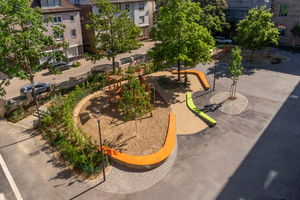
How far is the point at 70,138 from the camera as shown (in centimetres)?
2014

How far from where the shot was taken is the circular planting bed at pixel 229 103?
24.3m

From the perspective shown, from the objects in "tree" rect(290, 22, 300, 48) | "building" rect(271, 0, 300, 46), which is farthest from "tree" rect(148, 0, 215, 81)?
"building" rect(271, 0, 300, 46)

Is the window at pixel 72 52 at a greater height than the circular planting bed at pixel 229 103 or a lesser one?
greater

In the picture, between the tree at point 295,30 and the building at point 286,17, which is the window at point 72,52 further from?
the tree at point 295,30

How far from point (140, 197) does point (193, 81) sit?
2001 cm

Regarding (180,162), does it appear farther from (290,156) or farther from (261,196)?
(290,156)

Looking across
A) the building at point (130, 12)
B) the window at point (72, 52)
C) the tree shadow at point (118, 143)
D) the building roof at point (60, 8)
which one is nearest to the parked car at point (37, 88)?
the tree shadow at point (118, 143)

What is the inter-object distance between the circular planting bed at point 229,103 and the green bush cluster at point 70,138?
13.7m

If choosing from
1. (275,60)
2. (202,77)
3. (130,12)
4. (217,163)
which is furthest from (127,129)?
(130,12)

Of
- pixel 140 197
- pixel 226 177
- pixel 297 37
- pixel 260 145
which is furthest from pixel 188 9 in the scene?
pixel 297 37

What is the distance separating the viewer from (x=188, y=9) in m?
27.5

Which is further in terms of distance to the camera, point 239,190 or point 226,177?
point 226,177

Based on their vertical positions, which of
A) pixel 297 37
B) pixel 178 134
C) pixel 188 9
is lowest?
pixel 178 134

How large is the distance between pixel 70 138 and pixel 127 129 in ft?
16.1
